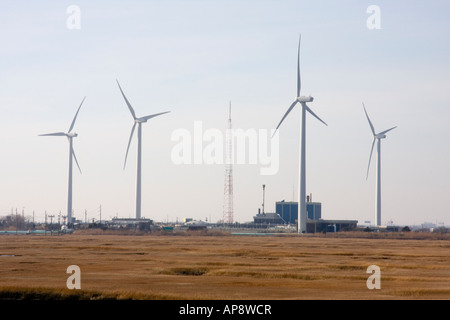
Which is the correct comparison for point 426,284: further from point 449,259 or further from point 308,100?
point 308,100

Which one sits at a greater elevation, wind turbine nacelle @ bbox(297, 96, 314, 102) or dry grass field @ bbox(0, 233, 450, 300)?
wind turbine nacelle @ bbox(297, 96, 314, 102)

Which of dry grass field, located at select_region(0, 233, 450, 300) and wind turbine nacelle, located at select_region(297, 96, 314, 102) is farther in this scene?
wind turbine nacelle, located at select_region(297, 96, 314, 102)

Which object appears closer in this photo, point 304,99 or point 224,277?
point 224,277

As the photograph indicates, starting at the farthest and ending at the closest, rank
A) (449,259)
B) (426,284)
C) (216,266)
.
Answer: (449,259)
(216,266)
(426,284)

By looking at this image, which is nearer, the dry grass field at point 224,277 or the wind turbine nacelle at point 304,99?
the dry grass field at point 224,277

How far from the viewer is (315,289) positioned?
5531 cm

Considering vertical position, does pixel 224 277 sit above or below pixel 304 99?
below

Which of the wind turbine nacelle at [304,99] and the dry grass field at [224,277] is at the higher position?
the wind turbine nacelle at [304,99]
